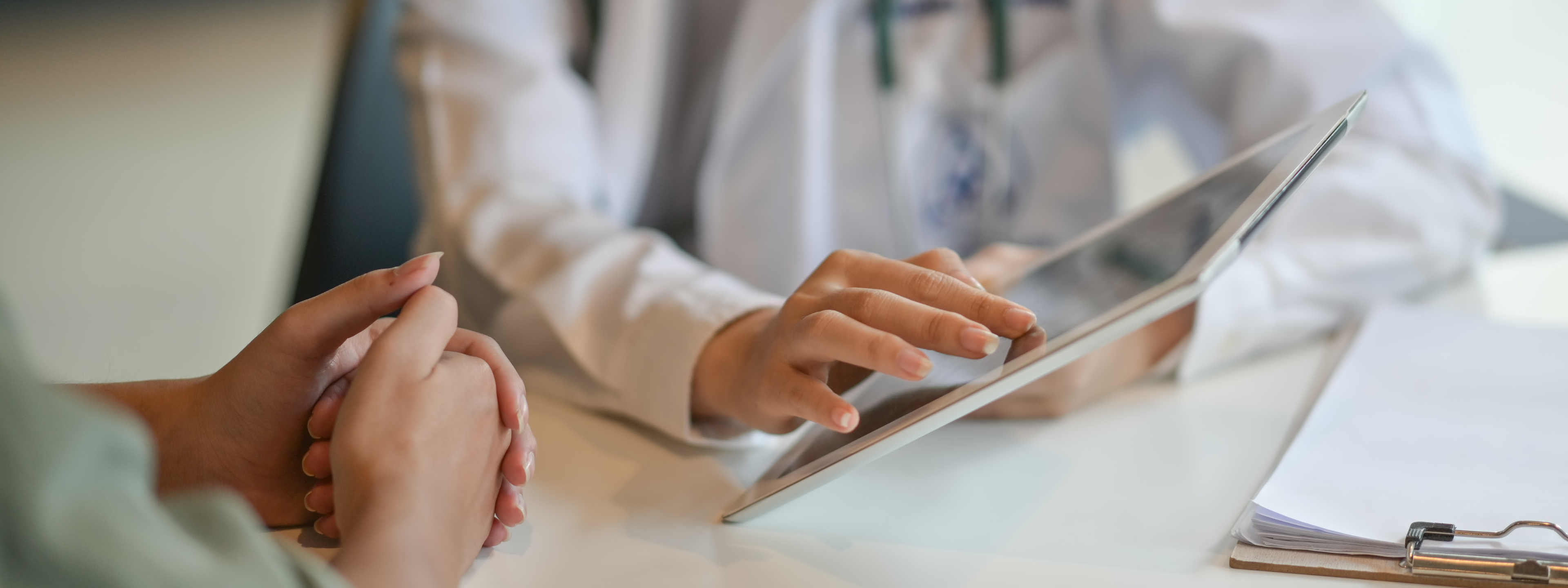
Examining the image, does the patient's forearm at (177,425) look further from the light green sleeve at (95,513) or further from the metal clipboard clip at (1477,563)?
the metal clipboard clip at (1477,563)

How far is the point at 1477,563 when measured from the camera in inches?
13.9

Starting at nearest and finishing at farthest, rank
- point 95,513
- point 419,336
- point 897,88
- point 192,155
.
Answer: point 95,513, point 419,336, point 897,88, point 192,155

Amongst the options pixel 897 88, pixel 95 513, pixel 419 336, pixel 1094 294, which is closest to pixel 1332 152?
pixel 897 88

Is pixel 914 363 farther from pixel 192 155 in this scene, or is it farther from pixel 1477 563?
pixel 192 155

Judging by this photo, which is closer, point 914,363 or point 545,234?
point 914,363

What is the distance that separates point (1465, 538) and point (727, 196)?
0.59m

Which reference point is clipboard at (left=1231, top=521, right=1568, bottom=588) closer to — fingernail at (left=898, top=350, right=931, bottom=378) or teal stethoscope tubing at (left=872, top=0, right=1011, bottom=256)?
fingernail at (left=898, top=350, right=931, bottom=378)

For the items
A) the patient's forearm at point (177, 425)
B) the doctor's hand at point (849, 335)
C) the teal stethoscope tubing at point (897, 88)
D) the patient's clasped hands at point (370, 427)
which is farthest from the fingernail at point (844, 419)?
the teal stethoscope tubing at point (897, 88)

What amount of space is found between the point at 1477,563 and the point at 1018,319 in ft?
0.58

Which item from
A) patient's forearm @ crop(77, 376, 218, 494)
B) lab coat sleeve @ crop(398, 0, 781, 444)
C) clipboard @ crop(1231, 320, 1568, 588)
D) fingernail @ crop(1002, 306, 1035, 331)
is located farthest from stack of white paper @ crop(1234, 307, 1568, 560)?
patient's forearm @ crop(77, 376, 218, 494)

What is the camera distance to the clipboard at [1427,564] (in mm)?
345

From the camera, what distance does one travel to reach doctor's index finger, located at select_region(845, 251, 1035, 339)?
1.21 ft

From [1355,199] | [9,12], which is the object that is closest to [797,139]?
[1355,199]

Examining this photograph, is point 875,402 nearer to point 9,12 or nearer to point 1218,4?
point 1218,4
